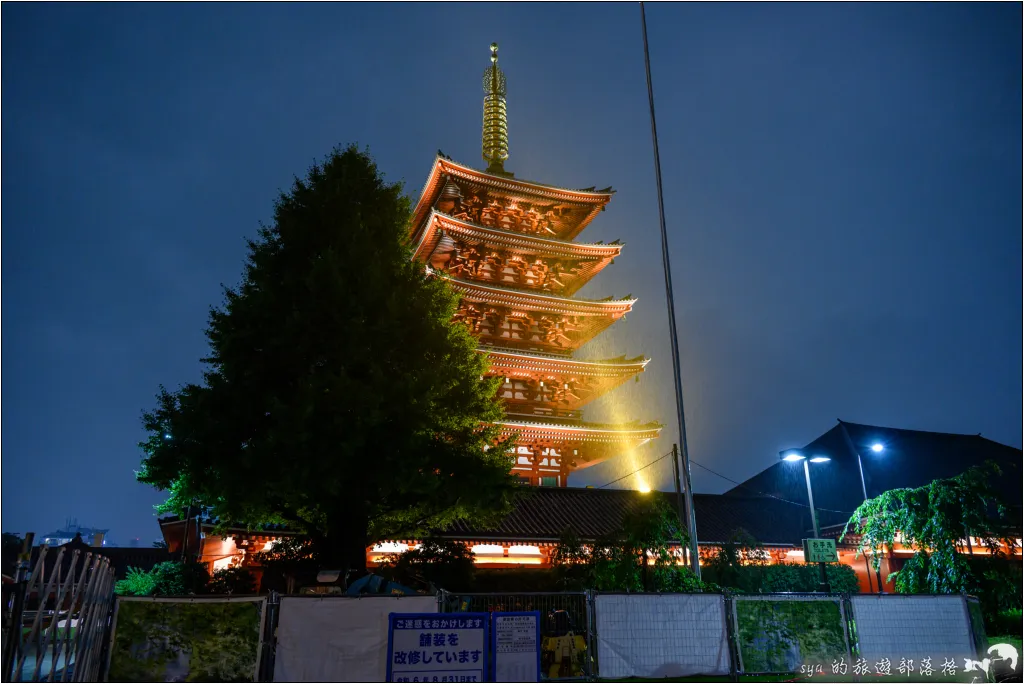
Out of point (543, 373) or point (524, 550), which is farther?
point (543, 373)

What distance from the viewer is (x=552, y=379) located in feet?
90.1

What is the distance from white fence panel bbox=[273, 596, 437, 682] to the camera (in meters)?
8.91

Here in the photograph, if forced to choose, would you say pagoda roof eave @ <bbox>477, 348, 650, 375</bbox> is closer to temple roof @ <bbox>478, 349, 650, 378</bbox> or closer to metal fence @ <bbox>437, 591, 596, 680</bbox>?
temple roof @ <bbox>478, 349, 650, 378</bbox>

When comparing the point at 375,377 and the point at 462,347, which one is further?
the point at 462,347

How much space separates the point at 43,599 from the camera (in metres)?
6.94

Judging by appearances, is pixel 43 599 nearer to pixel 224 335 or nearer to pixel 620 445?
pixel 224 335

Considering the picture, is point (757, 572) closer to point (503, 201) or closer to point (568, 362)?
point (568, 362)

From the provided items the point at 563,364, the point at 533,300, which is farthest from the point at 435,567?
the point at 533,300

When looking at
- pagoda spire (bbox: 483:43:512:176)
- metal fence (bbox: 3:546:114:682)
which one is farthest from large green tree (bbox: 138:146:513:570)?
pagoda spire (bbox: 483:43:512:176)

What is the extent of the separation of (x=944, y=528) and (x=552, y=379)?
51.8 feet

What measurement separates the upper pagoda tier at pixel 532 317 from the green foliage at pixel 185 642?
58.4 ft

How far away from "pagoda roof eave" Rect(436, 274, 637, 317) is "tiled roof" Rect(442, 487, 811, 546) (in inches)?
315

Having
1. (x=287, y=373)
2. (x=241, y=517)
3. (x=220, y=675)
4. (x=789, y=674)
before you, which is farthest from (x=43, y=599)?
(x=789, y=674)

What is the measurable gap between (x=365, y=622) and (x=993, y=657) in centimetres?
950
